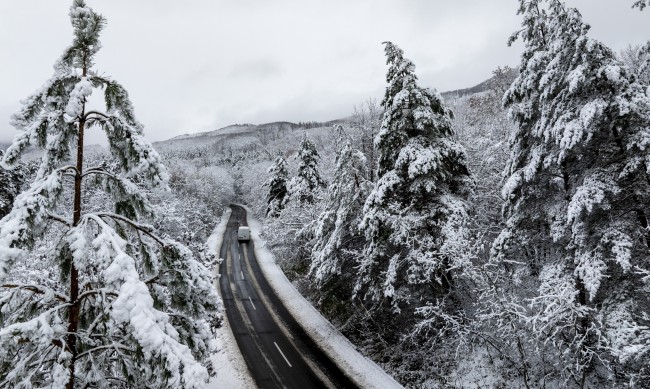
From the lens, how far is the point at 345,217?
18641mm

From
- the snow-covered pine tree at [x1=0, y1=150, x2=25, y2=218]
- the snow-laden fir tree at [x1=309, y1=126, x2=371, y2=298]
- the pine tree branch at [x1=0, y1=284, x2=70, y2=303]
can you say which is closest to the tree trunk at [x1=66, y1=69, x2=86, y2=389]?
the pine tree branch at [x1=0, y1=284, x2=70, y2=303]

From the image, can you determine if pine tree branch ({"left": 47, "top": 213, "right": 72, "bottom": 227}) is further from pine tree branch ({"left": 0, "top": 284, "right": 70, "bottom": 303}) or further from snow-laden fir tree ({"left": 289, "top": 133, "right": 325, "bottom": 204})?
snow-laden fir tree ({"left": 289, "top": 133, "right": 325, "bottom": 204})

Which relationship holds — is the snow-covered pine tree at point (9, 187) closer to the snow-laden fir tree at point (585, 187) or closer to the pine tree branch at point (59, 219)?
the pine tree branch at point (59, 219)

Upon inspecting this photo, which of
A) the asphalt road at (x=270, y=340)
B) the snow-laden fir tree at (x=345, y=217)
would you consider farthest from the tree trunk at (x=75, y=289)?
the snow-laden fir tree at (x=345, y=217)

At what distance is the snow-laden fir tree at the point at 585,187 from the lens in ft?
30.6

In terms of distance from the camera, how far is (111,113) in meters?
5.46

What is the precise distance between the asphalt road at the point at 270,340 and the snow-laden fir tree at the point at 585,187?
872cm

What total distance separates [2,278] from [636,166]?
41.1ft

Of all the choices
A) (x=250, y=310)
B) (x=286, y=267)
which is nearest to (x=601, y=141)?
(x=250, y=310)

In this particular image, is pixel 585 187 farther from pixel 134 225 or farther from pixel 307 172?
pixel 307 172

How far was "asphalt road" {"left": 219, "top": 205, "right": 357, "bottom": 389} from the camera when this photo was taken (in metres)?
15.7

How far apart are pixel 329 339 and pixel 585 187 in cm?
1406

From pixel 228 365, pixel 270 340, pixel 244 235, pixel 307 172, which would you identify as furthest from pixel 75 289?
pixel 244 235

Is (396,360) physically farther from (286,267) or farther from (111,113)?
(286,267)
